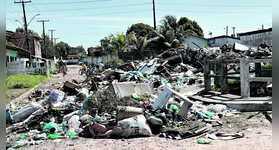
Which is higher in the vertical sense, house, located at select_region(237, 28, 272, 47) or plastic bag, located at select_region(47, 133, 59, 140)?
house, located at select_region(237, 28, 272, 47)

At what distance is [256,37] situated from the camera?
25141 millimetres

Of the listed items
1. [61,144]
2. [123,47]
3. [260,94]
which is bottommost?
[61,144]

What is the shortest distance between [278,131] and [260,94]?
24.1 ft

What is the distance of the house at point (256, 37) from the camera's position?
2368cm


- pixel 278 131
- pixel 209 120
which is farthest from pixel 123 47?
pixel 278 131

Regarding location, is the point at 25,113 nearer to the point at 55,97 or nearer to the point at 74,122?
the point at 74,122

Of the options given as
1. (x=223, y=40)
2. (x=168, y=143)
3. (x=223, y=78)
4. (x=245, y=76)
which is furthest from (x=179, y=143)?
(x=223, y=40)

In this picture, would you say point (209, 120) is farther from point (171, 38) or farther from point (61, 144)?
point (171, 38)

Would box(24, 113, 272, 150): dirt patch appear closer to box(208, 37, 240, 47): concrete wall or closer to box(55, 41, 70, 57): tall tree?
box(208, 37, 240, 47): concrete wall

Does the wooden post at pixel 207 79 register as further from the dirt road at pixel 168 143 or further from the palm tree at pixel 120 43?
the palm tree at pixel 120 43

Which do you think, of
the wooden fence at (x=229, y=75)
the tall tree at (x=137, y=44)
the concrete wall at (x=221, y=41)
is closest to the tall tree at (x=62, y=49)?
the tall tree at (x=137, y=44)

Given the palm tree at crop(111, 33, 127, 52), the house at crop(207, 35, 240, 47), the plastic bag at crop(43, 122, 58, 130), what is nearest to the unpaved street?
the plastic bag at crop(43, 122, 58, 130)

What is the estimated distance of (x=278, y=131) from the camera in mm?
1813

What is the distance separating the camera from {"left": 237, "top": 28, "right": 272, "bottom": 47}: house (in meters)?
23.7
